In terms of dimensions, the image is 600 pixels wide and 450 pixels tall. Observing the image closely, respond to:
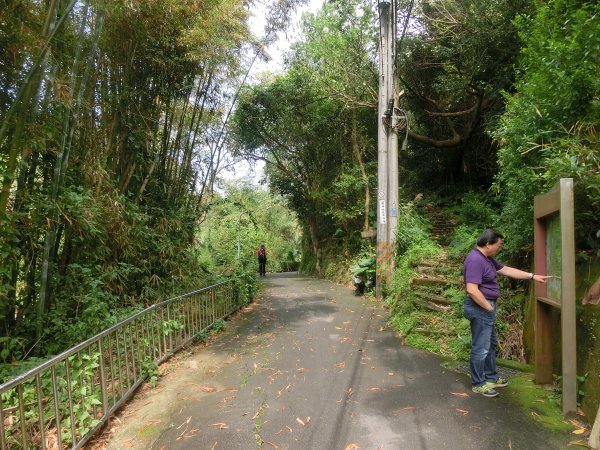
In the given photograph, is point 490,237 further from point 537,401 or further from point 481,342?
point 537,401

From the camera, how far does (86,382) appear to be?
10.7ft

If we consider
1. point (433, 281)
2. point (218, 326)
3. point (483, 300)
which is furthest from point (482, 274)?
point (218, 326)

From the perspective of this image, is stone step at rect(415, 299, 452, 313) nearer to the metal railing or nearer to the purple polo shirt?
the purple polo shirt

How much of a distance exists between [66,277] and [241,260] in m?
4.88

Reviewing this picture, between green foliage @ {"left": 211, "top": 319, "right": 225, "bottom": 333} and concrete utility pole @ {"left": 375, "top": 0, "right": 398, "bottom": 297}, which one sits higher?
concrete utility pole @ {"left": 375, "top": 0, "right": 398, "bottom": 297}

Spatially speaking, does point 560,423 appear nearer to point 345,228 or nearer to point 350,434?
point 350,434

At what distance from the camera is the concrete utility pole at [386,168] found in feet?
28.5

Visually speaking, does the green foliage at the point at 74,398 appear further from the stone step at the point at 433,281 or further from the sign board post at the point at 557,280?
the stone step at the point at 433,281

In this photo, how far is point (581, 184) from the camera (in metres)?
3.52

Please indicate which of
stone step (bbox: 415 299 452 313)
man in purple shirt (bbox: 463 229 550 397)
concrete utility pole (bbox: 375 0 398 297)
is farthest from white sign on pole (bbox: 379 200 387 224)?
man in purple shirt (bbox: 463 229 550 397)

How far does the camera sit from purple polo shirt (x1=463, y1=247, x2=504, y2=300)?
3.59 metres

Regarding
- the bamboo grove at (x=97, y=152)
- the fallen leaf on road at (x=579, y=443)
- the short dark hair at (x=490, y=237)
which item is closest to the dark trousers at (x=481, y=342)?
the short dark hair at (x=490, y=237)

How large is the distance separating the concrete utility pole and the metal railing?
4808 millimetres

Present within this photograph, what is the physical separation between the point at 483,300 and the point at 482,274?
0.25 meters
